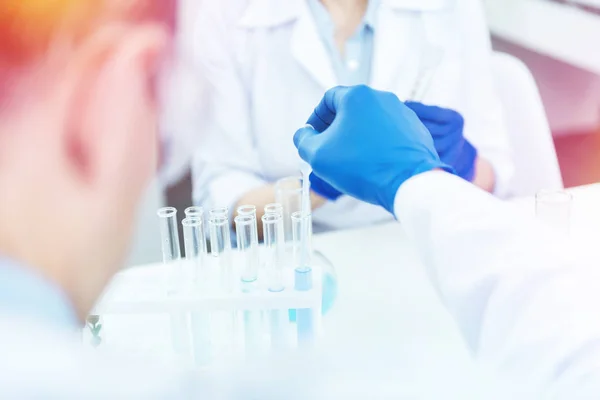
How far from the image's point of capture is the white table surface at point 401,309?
0.69 meters

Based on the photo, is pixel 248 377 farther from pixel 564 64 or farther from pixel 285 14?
pixel 564 64

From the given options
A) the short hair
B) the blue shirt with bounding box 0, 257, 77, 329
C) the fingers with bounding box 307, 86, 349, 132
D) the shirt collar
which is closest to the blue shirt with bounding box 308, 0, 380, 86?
the shirt collar

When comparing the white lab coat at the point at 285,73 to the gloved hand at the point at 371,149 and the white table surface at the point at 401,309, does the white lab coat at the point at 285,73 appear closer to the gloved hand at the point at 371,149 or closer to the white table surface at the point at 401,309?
the white table surface at the point at 401,309

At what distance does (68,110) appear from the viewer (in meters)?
0.90

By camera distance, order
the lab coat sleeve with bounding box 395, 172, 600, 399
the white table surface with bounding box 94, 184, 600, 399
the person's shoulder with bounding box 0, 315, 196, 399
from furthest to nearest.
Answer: the white table surface with bounding box 94, 184, 600, 399
the lab coat sleeve with bounding box 395, 172, 600, 399
the person's shoulder with bounding box 0, 315, 196, 399

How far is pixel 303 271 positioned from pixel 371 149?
0.18 metres

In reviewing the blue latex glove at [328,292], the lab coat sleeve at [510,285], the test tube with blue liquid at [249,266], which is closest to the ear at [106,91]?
the test tube with blue liquid at [249,266]

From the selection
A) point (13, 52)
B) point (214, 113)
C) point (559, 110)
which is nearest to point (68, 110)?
point (13, 52)

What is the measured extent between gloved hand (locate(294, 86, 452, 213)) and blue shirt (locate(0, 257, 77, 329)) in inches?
17.0

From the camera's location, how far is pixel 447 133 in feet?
3.44

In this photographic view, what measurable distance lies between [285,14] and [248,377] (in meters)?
0.75

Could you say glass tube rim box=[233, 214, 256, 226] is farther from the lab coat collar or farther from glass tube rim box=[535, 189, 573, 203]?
glass tube rim box=[535, 189, 573, 203]

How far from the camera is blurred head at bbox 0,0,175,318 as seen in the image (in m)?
0.87

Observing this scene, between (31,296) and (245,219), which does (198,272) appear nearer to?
(245,219)
